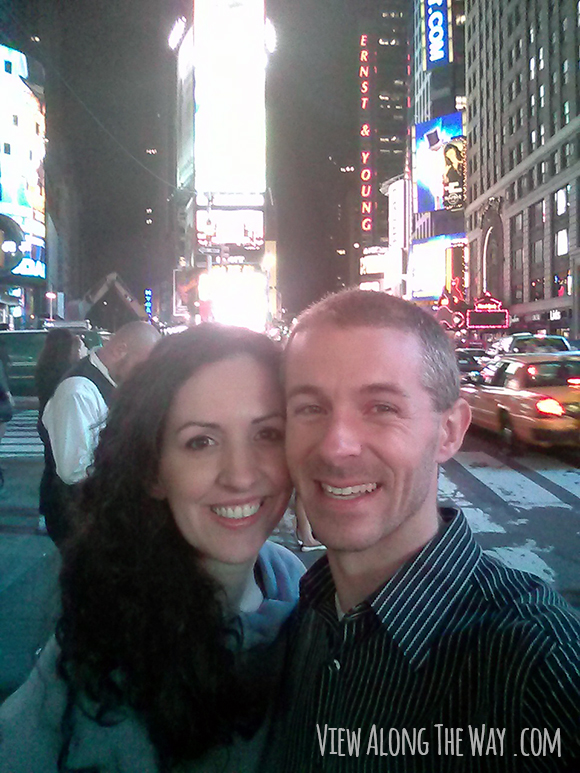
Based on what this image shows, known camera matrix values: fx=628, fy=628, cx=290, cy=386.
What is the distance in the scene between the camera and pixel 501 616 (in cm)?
132

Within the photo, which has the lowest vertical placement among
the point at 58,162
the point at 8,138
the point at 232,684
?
the point at 232,684

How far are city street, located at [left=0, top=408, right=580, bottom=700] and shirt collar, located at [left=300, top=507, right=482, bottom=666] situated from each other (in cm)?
108

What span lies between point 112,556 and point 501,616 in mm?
1074

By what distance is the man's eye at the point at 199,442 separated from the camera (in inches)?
71.2

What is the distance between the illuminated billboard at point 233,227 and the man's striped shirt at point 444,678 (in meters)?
63.1

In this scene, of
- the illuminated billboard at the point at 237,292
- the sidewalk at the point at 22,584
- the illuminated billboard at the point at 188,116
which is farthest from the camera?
the illuminated billboard at the point at 188,116

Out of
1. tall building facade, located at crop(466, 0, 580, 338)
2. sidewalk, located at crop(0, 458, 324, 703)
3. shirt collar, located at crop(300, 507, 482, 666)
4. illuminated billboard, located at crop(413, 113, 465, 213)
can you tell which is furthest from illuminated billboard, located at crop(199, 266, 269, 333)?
shirt collar, located at crop(300, 507, 482, 666)

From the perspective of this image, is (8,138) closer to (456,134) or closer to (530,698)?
(530,698)

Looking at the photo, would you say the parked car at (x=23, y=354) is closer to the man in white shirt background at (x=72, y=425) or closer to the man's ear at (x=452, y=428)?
the man in white shirt background at (x=72, y=425)

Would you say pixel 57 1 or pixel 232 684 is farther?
pixel 57 1

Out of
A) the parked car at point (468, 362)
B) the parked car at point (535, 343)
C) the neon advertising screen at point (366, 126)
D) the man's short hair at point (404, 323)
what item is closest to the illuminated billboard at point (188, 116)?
the neon advertising screen at point (366, 126)

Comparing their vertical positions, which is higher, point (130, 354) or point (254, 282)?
point (254, 282)

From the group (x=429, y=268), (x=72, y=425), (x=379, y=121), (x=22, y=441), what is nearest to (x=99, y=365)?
(x=72, y=425)

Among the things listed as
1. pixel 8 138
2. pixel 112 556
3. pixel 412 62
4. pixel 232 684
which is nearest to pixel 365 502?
pixel 232 684
